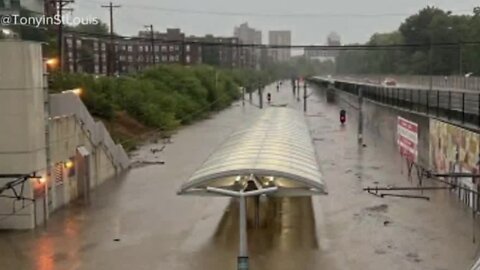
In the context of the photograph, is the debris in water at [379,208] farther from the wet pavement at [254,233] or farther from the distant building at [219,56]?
the distant building at [219,56]

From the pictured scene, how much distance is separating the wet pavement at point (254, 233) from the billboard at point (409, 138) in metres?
1.44

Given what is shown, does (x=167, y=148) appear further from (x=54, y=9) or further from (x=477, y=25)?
(x=477, y=25)

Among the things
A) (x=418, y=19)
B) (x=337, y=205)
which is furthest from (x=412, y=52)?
(x=337, y=205)

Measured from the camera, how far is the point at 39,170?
24.0 metres

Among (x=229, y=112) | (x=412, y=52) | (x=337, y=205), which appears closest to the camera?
(x=337, y=205)

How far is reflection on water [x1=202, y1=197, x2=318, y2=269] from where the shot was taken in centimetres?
1898

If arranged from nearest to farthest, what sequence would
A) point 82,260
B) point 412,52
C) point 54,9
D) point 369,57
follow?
point 82,260 < point 54,9 < point 412,52 < point 369,57

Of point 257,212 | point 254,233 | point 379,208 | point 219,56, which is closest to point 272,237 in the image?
point 254,233

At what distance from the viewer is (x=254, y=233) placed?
21906mm

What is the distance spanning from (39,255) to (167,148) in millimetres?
29362

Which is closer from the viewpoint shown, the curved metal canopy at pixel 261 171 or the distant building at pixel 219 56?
the curved metal canopy at pixel 261 171

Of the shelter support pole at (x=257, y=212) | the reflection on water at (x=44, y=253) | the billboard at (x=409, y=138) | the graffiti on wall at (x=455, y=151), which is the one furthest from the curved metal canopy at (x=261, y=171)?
the billboard at (x=409, y=138)

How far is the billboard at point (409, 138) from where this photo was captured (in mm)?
32625

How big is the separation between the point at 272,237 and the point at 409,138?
14.7m
